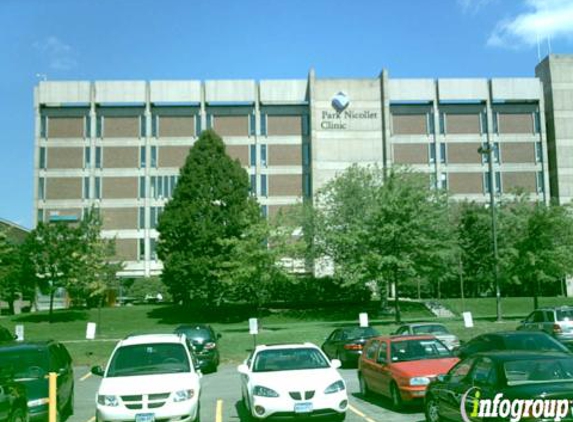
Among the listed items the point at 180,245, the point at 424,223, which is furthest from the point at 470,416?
the point at 180,245

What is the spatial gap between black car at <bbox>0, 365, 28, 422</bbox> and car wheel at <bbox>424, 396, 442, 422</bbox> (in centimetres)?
661

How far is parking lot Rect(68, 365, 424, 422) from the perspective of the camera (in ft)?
43.2

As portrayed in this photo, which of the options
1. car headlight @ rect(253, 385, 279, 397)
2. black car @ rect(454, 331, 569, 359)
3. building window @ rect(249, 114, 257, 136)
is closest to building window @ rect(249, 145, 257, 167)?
building window @ rect(249, 114, 257, 136)

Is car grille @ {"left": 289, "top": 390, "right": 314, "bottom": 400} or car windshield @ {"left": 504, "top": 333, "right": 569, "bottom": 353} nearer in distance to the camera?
car grille @ {"left": 289, "top": 390, "right": 314, "bottom": 400}

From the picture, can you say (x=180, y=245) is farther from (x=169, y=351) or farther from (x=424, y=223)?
(x=169, y=351)

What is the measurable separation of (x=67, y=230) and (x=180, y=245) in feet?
27.4

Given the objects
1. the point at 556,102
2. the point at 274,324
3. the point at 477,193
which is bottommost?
the point at 274,324

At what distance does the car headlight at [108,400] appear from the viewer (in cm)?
1100

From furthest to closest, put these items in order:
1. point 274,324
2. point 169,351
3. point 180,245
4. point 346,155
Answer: point 346,155 → point 180,245 → point 274,324 → point 169,351

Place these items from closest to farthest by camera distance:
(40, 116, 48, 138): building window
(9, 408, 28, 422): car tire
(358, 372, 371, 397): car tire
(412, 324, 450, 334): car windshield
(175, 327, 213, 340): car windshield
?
(9, 408, 28, 422): car tire, (358, 372, 371, 397): car tire, (412, 324, 450, 334): car windshield, (175, 327, 213, 340): car windshield, (40, 116, 48, 138): building window

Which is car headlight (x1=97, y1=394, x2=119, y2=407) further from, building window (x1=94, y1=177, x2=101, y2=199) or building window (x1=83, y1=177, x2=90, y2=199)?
building window (x1=83, y1=177, x2=90, y2=199)

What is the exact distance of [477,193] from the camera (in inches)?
2911

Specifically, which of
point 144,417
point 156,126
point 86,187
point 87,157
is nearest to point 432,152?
point 156,126

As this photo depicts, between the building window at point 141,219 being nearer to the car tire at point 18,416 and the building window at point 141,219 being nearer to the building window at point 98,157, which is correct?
the building window at point 98,157
